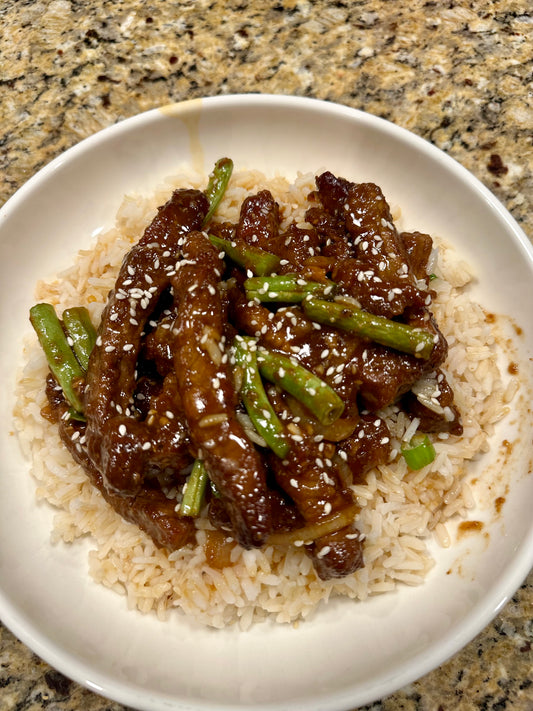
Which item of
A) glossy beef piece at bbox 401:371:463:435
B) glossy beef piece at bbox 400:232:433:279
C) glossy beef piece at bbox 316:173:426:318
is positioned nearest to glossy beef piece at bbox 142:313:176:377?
glossy beef piece at bbox 316:173:426:318

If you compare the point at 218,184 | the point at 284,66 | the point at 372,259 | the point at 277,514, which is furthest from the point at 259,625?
the point at 284,66

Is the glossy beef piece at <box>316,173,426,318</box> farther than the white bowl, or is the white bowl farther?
the glossy beef piece at <box>316,173,426,318</box>

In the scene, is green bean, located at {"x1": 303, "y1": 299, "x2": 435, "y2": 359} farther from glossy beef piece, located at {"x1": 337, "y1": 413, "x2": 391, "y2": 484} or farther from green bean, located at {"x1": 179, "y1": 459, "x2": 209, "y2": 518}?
green bean, located at {"x1": 179, "y1": 459, "x2": 209, "y2": 518}

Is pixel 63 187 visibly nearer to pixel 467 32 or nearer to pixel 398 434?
pixel 398 434

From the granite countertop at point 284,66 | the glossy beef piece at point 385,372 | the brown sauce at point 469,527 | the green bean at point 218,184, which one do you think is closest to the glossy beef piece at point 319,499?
the glossy beef piece at point 385,372

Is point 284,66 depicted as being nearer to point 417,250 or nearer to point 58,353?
point 417,250

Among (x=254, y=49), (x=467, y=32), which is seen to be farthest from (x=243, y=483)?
(x=467, y=32)
